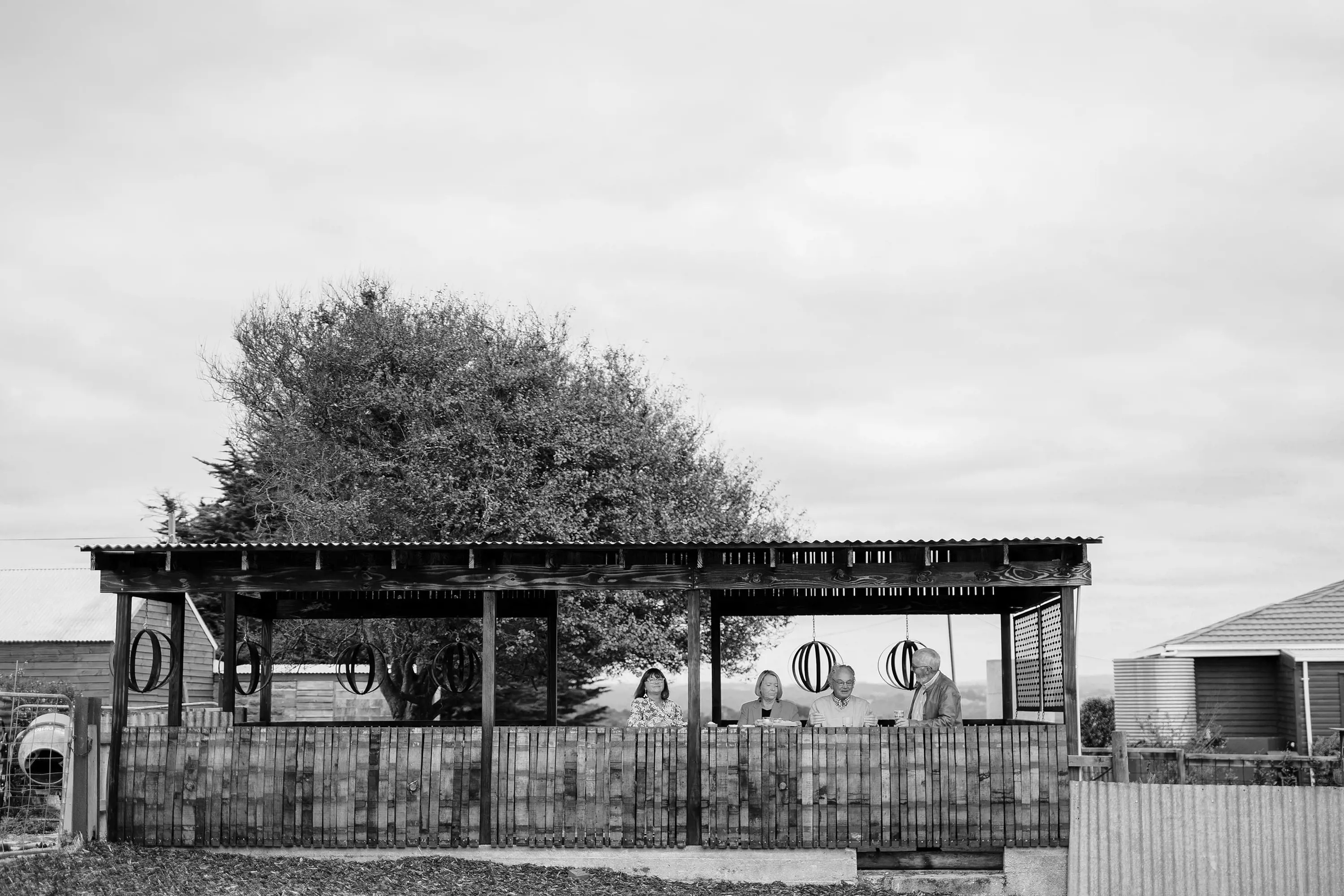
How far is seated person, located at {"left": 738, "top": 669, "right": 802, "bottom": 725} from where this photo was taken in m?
13.0

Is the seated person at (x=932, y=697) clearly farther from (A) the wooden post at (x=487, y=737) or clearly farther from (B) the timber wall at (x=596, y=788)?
(A) the wooden post at (x=487, y=737)

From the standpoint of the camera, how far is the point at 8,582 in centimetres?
3133

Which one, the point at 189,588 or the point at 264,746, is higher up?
the point at 189,588

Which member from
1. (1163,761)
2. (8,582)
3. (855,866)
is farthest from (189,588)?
(8,582)

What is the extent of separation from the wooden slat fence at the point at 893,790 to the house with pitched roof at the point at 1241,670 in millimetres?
13039

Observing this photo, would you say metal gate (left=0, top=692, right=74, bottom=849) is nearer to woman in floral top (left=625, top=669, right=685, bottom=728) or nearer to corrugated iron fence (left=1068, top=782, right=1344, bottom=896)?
woman in floral top (left=625, top=669, right=685, bottom=728)

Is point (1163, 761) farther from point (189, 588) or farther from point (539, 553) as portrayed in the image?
point (189, 588)

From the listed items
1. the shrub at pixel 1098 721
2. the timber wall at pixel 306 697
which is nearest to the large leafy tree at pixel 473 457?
the timber wall at pixel 306 697

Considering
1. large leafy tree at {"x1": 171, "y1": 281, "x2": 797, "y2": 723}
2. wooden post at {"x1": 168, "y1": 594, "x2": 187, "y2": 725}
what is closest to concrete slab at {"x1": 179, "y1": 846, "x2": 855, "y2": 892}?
wooden post at {"x1": 168, "y1": 594, "x2": 187, "y2": 725}

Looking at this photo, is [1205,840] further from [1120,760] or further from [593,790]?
[593,790]

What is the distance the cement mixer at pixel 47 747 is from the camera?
12641 mm

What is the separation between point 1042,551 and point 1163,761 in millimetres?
2176

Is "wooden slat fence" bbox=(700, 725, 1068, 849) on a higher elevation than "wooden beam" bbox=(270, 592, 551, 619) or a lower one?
lower

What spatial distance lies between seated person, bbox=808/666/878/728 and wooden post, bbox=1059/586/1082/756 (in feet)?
5.95
